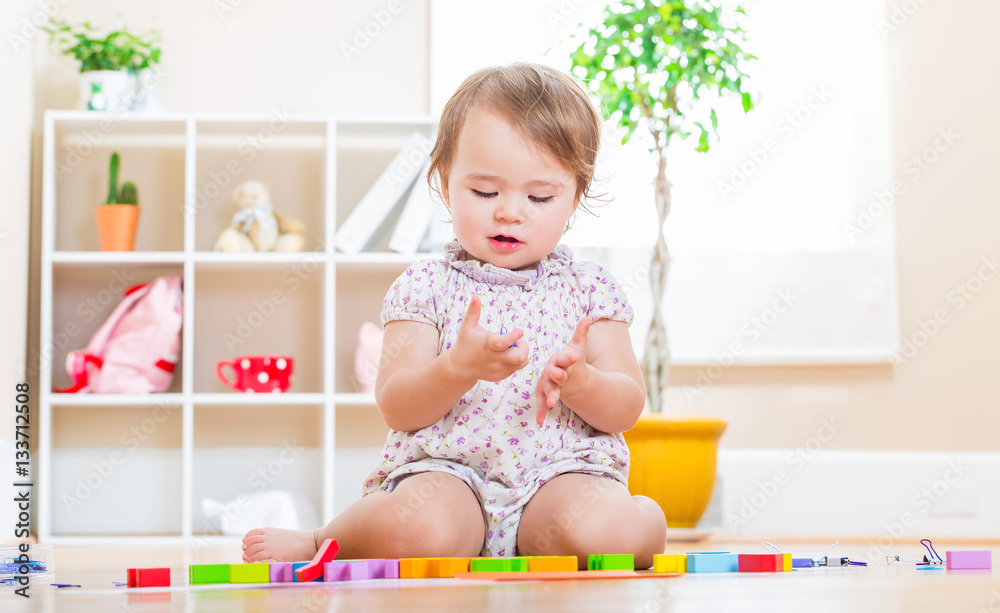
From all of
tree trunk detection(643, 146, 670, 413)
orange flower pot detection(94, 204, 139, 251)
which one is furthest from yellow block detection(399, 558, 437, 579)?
orange flower pot detection(94, 204, 139, 251)

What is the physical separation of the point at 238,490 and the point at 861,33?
6.28 feet

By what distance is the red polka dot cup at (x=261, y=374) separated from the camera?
2271 mm

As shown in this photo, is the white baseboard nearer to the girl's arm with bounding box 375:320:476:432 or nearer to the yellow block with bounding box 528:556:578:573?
the girl's arm with bounding box 375:320:476:432

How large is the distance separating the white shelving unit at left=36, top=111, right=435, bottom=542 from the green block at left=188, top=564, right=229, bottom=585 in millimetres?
1509

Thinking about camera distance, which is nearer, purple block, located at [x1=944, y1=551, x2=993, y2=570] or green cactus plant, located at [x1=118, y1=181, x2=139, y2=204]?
purple block, located at [x1=944, y1=551, x2=993, y2=570]

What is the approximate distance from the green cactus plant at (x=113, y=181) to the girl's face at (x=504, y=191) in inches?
57.6

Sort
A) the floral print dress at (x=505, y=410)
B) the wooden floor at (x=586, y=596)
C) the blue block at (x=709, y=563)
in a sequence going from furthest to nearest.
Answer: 1. the floral print dress at (x=505, y=410)
2. the blue block at (x=709, y=563)
3. the wooden floor at (x=586, y=596)

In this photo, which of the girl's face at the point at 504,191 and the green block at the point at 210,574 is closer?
the green block at the point at 210,574

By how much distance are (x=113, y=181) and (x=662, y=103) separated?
1263mm

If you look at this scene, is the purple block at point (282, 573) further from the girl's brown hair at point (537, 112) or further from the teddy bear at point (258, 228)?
the teddy bear at point (258, 228)

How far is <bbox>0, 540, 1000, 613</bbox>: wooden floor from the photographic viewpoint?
602 mm

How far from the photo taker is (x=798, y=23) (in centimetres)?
252

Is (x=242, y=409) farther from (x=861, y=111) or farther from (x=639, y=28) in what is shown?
(x=861, y=111)

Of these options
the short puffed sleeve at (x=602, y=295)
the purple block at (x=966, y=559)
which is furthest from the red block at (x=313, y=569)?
the purple block at (x=966, y=559)
